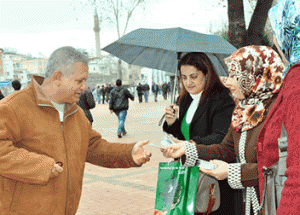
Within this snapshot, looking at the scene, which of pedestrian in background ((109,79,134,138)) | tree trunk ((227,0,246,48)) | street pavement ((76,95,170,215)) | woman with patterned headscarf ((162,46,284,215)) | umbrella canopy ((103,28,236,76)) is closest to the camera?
woman with patterned headscarf ((162,46,284,215))

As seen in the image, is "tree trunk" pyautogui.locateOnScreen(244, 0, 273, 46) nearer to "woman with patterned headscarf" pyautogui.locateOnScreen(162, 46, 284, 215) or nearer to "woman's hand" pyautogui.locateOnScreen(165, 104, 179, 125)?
"woman's hand" pyautogui.locateOnScreen(165, 104, 179, 125)

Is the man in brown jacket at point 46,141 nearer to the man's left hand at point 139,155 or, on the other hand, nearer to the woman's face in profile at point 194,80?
the man's left hand at point 139,155

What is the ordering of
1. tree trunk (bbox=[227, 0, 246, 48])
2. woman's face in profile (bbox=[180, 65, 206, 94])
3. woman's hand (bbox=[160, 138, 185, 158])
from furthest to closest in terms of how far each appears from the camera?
1. tree trunk (bbox=[227, 0, 246, 48])
2. woman's face in profile (bbox=[180, 65, 206, 94])
3. woman's hand (bbox=[160, 138, 185, 158])

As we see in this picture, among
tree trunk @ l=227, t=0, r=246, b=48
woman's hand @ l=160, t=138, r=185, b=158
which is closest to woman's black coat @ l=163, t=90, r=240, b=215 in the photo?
woman's hand @ l=160, t=138, r=185, b=158

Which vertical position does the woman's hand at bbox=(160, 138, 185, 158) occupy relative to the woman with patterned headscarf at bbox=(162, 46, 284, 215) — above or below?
below

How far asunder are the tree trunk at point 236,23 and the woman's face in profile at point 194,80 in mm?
5408

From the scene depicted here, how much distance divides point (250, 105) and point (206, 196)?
79cm

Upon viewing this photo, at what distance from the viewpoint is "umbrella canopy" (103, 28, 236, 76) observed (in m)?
3.71

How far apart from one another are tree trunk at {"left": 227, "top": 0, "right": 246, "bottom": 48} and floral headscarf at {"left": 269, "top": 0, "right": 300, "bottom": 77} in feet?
22.9

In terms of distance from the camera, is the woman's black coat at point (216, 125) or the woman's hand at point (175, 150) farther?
the woman's black coat at point (216, 125)

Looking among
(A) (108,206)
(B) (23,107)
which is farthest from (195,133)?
(A) (108,206)

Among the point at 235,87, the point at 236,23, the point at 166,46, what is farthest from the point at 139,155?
the point at 236,23

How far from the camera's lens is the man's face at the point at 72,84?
2.39m

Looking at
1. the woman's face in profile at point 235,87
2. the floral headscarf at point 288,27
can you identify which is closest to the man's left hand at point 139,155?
the woman's face in profile at point 235,87
